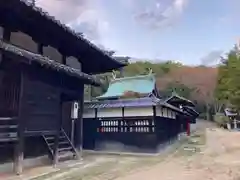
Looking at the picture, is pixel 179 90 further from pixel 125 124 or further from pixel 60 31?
pixel 60 31

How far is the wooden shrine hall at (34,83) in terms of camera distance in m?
9.07

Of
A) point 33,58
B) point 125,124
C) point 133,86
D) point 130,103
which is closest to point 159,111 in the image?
point 130,103

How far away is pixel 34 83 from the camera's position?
32.7ft

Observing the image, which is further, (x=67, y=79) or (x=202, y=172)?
(x=67, y=79)

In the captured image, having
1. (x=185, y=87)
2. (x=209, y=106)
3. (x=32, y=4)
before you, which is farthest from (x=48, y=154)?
(x=209, y=106)

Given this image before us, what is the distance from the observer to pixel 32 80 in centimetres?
988

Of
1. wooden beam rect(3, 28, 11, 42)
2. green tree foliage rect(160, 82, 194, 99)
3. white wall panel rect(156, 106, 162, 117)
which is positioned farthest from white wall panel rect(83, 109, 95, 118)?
green tree foliage rect(160, 82, 194, 99)

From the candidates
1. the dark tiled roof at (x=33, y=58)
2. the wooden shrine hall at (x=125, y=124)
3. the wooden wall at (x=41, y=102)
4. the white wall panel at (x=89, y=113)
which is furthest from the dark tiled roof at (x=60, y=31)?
the white wall panel at (x=89, y=113)

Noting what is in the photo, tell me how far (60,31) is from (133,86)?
15906mm

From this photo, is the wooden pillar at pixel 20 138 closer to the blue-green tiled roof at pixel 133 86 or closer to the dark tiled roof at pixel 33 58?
the dark tiled roof at pixel 33 58

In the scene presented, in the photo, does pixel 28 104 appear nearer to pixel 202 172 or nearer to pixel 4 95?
pixel 4 95

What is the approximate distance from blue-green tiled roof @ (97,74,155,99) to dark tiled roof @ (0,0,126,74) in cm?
992

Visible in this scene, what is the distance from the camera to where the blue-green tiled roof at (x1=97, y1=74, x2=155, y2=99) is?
84.4 ft

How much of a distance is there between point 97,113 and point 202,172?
891 cm
